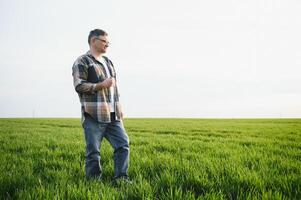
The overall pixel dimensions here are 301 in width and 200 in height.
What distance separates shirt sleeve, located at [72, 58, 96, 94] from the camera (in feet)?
12.5

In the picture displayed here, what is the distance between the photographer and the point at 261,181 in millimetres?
3484

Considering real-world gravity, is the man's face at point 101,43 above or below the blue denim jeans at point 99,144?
above

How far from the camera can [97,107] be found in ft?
12.9

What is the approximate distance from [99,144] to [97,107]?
0.53 meters

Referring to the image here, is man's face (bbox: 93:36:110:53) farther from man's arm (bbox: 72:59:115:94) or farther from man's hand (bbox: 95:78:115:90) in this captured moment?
man's hand (bbox: 95:78:115:90)

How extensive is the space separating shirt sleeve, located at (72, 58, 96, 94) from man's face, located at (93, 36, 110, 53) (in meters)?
0.31

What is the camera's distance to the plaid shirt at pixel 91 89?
388 cm

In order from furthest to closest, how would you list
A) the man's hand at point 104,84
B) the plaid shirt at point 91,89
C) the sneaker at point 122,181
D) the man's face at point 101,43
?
the man's face at point 101,43 < the plaid shirt at point 91,89 < the man's hand at point 104,84 < the sneaker at point 122,181

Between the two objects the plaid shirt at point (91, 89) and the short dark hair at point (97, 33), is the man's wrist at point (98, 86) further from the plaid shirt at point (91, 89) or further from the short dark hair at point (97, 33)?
the short dark hair at point (97, 33)

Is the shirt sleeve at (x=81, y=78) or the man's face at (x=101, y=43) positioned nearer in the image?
the shirt sleeve at (x=81, y=78)

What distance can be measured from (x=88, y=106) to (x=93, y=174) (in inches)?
37.6

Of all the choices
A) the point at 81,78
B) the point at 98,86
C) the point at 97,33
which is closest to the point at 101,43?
the point at 97,33

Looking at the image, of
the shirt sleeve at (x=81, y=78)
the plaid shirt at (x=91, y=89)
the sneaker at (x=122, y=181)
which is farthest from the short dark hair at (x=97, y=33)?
the sneaker at (x=122, y=181)

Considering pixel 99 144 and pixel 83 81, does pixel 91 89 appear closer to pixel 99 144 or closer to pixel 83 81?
pixel 83 81
